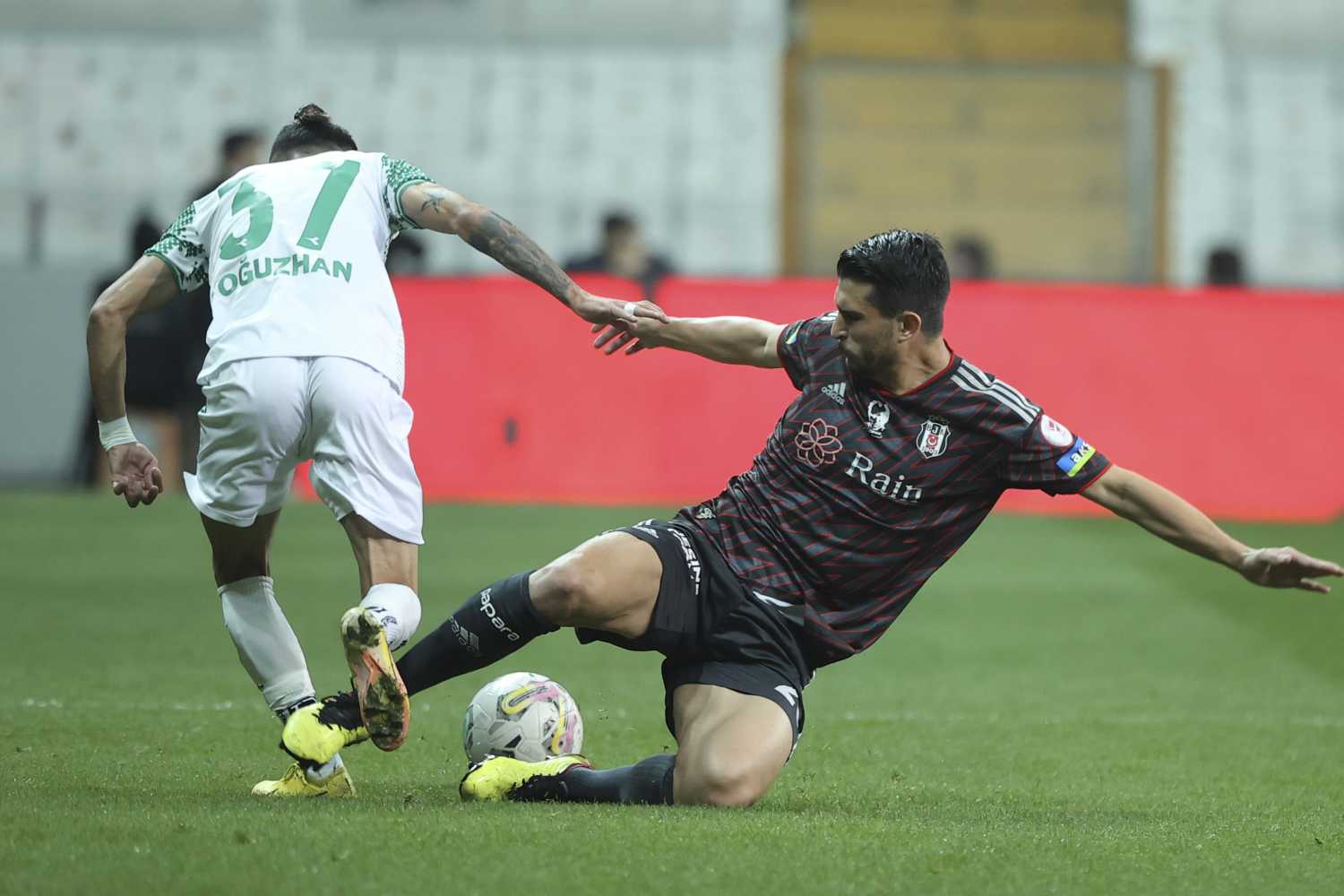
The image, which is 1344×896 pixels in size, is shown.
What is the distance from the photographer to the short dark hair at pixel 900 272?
5.41 meters

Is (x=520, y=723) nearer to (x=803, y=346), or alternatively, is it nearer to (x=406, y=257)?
(x=803, y=346)

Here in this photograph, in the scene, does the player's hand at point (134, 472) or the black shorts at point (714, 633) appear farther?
the black shorts at point (714, 633)

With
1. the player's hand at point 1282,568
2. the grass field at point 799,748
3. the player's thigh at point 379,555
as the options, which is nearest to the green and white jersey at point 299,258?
the player's thigh at point 379,555

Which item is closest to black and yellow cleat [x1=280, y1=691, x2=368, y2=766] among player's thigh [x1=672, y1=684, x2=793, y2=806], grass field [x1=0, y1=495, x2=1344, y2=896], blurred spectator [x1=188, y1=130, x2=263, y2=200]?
grass field [x1=0, y1=495, x2=1344, y2=896]

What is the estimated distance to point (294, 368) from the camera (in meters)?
5.15

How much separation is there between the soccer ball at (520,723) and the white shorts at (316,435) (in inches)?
24.4

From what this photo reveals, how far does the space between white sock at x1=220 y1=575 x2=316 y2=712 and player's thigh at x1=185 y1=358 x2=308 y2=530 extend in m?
0.27

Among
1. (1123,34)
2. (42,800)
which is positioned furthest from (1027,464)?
(1123,34)

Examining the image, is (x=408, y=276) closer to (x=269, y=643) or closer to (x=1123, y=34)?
(x=269, y=643)

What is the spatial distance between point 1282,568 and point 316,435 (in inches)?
106

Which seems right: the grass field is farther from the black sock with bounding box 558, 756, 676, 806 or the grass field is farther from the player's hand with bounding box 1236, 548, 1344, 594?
the player's hand with bounding box 1236, 548, 1344, 594

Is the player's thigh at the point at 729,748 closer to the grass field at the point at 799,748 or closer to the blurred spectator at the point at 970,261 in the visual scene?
the grass field at the point at 799,748

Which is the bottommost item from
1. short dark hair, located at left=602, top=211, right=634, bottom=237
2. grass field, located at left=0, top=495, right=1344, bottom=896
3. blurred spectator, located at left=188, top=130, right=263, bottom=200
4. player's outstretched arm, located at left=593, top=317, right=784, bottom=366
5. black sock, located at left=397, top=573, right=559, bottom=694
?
grass field, located at left=0, top=495, right=1344, bottom=896

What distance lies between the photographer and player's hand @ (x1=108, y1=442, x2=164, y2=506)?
5.36 meters
